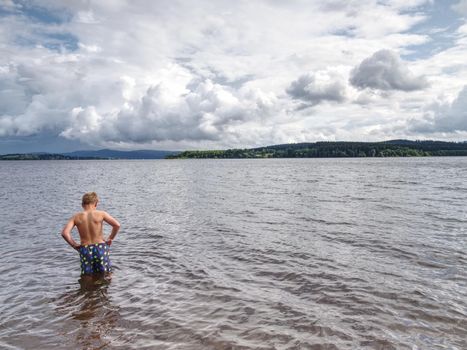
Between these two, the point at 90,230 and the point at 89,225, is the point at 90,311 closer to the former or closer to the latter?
the point at 90,230

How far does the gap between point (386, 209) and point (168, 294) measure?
2342cm

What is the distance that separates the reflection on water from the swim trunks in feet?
0.95

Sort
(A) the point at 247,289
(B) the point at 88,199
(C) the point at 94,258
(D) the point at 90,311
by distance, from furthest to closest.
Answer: (C) the point at 94,258
(B) the point at 88,199
(A) the point at 247,289
(D) the point at 90,311

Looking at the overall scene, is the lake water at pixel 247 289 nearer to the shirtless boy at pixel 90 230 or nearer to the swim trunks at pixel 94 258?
the swim trunks at pixel 94 258

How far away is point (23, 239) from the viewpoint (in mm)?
19641

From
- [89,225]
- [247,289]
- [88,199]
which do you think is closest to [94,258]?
[89,225]

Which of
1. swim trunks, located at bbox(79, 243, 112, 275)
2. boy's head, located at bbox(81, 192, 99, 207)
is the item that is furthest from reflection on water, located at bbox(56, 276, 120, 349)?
boy's head, located at bbox(81, 192, 99, 207)

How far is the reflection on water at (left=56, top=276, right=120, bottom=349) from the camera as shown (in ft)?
26.1

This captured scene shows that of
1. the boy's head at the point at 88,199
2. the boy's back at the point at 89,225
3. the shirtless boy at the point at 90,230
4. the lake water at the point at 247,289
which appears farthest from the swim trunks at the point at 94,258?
the boy's head at the point at 88,199

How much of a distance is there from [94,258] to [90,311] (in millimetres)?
2475

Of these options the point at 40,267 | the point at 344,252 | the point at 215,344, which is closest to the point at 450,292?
the point at 344,252

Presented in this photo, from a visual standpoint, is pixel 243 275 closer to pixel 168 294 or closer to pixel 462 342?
pixel 168 294

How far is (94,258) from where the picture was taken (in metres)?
11.7

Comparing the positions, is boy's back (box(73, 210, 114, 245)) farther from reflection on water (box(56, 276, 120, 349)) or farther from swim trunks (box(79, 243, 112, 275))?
reflection on water (box(56, 276, 120, 349))
